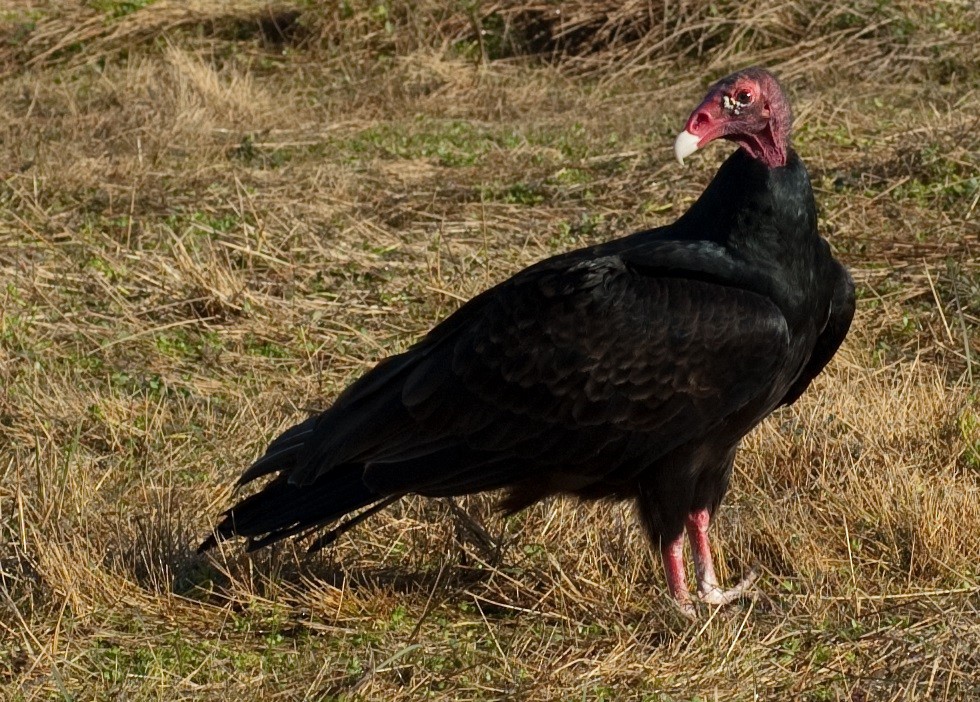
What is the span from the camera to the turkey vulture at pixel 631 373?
3.53m

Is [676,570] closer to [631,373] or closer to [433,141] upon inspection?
[631,373]

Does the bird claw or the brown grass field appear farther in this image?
the bird claw

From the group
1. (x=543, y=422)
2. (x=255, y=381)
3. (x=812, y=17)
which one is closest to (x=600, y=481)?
(x=543, y=422)

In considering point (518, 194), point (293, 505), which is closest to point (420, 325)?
point (518, 194)

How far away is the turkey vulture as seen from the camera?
353 cm

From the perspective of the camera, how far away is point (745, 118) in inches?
141

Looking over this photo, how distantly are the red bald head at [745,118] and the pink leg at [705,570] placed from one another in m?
0.94

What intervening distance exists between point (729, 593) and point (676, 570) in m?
0.16

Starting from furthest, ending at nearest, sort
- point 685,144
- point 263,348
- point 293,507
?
point 263,348
point 293,507
point 685,144

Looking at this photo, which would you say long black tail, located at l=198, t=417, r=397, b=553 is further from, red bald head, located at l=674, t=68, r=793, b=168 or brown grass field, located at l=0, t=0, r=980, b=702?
red bald head, located at l=674, t=68, r=793, b=168

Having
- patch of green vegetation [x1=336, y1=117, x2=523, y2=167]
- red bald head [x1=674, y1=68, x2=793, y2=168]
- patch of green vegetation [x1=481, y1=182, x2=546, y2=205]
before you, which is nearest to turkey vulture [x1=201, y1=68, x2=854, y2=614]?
red bald head [x1=674, y1=68, x2=793, y2=168]

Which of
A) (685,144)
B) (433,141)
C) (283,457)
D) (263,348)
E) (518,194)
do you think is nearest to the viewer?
(685,144)

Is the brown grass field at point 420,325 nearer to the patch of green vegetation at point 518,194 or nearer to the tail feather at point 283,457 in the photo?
the patch of green vegetation at point 518,194

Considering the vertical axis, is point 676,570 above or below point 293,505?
below
